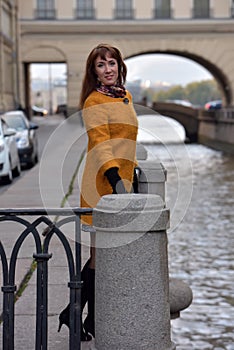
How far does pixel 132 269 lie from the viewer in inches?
167

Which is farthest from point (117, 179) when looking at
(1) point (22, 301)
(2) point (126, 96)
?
(1) point (22, 301)

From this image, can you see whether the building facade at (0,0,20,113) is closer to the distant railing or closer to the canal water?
the distant railing

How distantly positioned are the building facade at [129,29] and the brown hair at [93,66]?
145 feet

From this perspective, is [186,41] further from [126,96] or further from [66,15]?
[126,96]

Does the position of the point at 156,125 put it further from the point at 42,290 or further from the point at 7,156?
the point at 42,290

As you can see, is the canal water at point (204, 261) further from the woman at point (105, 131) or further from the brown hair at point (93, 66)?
the brown hair at point (93, 66)

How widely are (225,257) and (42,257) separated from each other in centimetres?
797

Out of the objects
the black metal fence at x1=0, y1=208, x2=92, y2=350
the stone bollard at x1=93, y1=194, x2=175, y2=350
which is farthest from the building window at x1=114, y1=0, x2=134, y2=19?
the stone bollard at x1=93, y1=194, x2=175, y2=350

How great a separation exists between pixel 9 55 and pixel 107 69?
39.5m

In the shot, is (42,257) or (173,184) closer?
(42,257)

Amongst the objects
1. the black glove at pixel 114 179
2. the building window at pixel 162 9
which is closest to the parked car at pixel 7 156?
the black glove at pixel 114 179

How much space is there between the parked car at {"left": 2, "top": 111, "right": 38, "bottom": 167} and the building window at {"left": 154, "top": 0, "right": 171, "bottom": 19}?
1085 inches

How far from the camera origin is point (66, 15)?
161 ft

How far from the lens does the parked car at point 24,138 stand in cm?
2106
